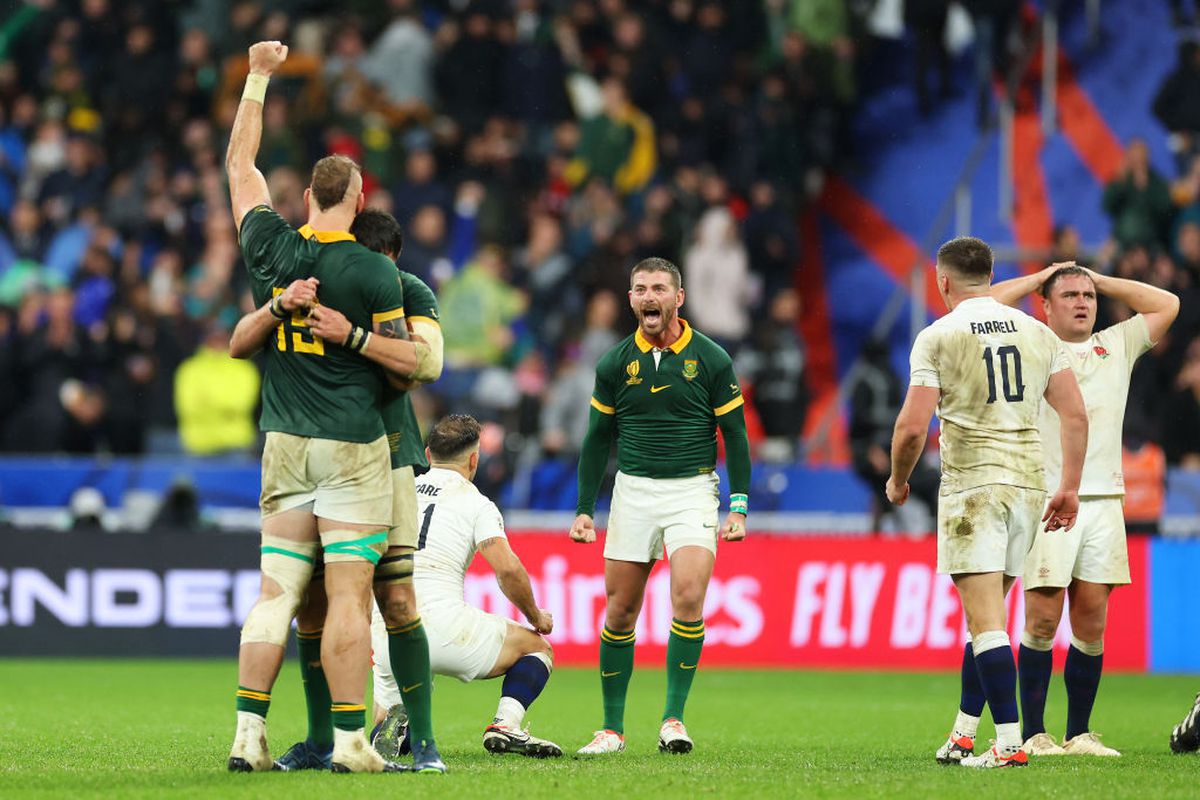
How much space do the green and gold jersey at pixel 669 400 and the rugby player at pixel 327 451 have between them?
247 centimetres

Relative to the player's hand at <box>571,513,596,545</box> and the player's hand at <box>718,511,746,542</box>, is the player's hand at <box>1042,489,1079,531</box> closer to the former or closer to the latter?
the player's hand at <box>718,511,746,542</box>

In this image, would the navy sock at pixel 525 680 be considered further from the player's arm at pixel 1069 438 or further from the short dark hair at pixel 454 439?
the player's arm at pixel 1069 438

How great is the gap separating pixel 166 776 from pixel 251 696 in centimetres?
55

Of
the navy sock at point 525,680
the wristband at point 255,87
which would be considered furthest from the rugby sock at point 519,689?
the wristband at point 255,87

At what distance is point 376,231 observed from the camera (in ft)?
27.8

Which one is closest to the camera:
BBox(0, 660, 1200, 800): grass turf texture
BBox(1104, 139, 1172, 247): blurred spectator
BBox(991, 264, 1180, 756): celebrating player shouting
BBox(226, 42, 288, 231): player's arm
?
BBox(0, 660, 1200, 800): grass turf texture

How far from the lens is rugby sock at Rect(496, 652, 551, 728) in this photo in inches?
376

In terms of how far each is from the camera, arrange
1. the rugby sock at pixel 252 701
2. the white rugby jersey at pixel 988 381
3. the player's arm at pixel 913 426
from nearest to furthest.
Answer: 1. the rugby sock at pixel 252 701
2. the player's arm at pixel 913 426
3. the white rugby jersey at pixel 988 381

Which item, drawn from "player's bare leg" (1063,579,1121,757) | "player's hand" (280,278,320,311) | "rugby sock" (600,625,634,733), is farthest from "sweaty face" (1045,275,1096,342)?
"player's hand" (280,278,320,311)

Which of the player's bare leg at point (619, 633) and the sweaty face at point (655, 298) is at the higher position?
the sweaty face at point (655, 298)

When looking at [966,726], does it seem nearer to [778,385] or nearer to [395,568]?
[395,568]

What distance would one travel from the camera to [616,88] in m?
23.2

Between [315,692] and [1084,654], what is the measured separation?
14.2 ft

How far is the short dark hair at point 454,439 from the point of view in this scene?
9969 millimetres
